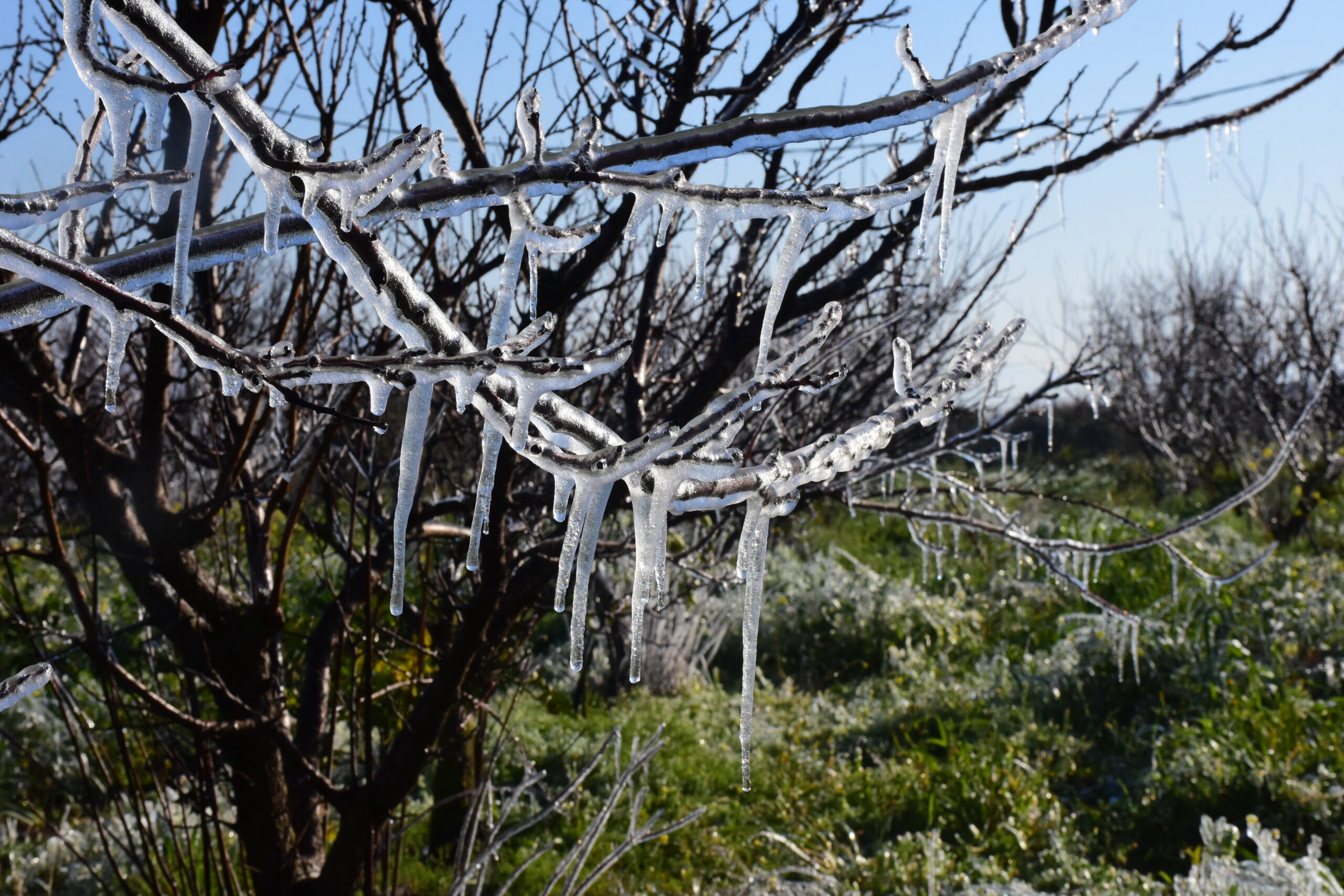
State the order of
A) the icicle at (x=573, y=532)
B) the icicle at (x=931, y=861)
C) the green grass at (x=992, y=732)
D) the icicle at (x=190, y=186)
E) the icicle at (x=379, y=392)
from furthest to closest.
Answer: the green grass at (x=992, y=732) < the icicle at (x=931, y=861) < the icicle at (x=573, y=532) < the icicle at (x=379, y=392) < the icicle at (x=190, y=186)

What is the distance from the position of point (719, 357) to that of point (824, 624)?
5.69 m

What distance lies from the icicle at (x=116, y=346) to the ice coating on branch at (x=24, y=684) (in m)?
0.38

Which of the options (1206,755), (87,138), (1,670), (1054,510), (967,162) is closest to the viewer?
(87,138)

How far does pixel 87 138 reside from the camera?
123 cm

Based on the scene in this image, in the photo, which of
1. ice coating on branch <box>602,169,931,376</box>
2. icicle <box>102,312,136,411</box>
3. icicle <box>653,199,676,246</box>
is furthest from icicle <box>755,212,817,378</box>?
icicle <box>102,312,136,411</box>

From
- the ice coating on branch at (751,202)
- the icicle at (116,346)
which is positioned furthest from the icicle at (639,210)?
the icicle at (116,346)

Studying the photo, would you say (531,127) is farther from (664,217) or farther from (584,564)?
(584,564)

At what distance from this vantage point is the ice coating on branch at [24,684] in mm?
1162

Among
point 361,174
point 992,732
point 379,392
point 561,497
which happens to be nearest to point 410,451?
point 379,392

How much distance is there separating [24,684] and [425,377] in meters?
0.72

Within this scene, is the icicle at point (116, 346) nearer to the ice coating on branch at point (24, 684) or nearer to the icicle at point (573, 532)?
the ice coating on branch at point (24, 684)

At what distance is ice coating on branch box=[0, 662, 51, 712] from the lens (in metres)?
1.16

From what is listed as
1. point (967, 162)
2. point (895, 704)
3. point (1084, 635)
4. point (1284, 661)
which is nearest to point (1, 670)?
point (895, 704)

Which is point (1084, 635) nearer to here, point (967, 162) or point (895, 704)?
point (895, 704)
